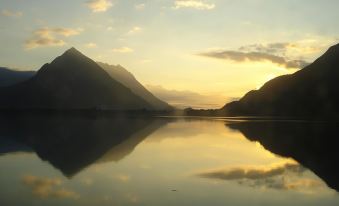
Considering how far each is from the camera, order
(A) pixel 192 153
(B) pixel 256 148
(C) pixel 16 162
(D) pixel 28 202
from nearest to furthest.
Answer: (D) pixel 28 202 → (C) pixel 16 162 → (A) pixel 192 153 → (B) pixel 256 148

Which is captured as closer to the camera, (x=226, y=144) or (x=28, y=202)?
(x=28, y=202)

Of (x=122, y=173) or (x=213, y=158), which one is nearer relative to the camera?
(x=122, y=173)

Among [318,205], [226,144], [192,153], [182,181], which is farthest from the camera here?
[226,144]

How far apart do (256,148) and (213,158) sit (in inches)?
517

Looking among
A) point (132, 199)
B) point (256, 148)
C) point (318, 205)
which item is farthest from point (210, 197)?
point (256, 148)

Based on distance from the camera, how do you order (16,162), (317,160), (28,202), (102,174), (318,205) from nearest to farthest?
(28,202) → (318,205) → (102,174) → (16,162) → (317,160)

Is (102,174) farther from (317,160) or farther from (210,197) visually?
(317,160)

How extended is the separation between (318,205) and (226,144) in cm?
3602

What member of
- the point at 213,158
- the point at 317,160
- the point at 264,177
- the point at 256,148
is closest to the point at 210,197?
the point at 264,177

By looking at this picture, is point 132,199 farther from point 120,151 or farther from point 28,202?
point 120,151

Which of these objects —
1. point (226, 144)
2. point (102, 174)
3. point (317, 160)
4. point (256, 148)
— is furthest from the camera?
point (226, 144)

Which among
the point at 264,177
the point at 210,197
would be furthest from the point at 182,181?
the point at 264,177

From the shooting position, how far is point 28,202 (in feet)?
73.8

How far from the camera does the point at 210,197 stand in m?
25.1
